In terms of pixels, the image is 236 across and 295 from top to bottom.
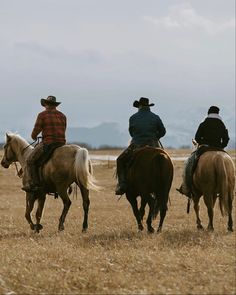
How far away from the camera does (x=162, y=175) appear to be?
1478 cm

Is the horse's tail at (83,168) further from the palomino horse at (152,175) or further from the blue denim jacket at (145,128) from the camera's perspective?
the blue denim jacket at (145,128)

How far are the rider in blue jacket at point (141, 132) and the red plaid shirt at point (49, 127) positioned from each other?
6.12 feet

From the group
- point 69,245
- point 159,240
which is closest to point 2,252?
point 69,245

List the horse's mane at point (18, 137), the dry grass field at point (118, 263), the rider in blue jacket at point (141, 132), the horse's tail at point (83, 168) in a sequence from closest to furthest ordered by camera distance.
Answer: the dry grass field at point (118, 263), the horse's tail at point (83, 168), the rider in blue jacket at point (141, 132), the horse's mane at point (18, 137)

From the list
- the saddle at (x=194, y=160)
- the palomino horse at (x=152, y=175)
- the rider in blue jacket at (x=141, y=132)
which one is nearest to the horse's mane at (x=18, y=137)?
the rider in blue jacket at (x=141, y=132)

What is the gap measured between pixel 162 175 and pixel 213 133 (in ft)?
7.13

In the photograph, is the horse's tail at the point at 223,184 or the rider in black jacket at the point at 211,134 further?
the rider in black jacket at the point at 211,134

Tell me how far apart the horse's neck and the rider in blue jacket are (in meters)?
2.86

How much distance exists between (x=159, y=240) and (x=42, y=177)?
4804 mm

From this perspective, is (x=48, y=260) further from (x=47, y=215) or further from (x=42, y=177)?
(x=47, y=215)

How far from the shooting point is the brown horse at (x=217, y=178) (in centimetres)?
1493

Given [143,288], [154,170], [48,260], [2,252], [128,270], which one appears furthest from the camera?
[154,170]

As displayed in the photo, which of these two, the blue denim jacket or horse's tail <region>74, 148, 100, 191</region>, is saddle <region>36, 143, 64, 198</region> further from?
the blue denim jacket

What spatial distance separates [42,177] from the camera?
A: 1622 cm
